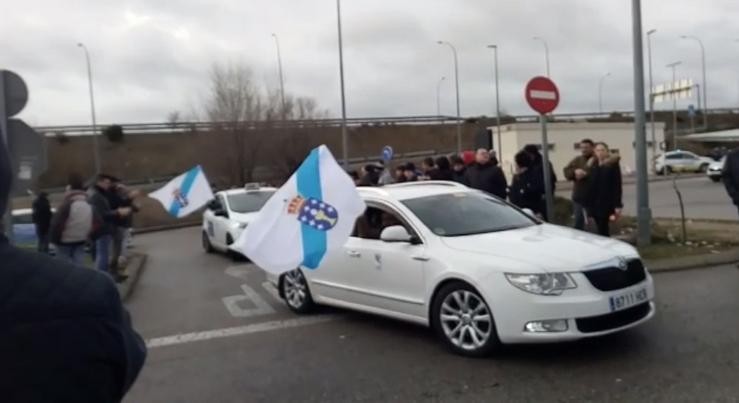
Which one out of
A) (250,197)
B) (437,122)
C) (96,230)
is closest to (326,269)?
(96,230)

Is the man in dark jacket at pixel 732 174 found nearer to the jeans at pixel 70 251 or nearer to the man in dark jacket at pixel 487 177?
the man in dark jacket at pixel 487 177

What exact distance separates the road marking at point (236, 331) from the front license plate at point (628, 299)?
3.27m

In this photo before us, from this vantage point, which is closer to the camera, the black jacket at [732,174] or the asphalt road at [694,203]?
the black jacket at [732,174]

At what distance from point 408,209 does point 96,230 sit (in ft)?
18.1

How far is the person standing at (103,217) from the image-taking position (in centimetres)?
1110

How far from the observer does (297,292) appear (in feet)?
28.3

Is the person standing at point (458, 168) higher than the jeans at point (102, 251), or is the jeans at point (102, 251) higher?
the person standing at point (458, 168)

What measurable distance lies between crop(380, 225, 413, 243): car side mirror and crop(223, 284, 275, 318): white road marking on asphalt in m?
2.39

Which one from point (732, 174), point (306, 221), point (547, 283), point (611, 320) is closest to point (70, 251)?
point (306, 221)

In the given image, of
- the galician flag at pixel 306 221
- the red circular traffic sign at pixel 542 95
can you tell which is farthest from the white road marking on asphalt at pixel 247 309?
the red circular traffic sign at pixel 542 95

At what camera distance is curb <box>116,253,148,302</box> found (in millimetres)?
11355

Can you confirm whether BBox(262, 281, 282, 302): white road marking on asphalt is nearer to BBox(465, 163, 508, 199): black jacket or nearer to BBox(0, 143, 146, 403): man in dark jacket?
BBox(465, 163, 508, 199): black jacket

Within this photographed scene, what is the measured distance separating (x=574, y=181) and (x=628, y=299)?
216 inches

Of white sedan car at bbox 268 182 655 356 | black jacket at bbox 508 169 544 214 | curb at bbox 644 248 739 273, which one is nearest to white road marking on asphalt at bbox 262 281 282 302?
white sedan car at bbox 268 182 655 356
